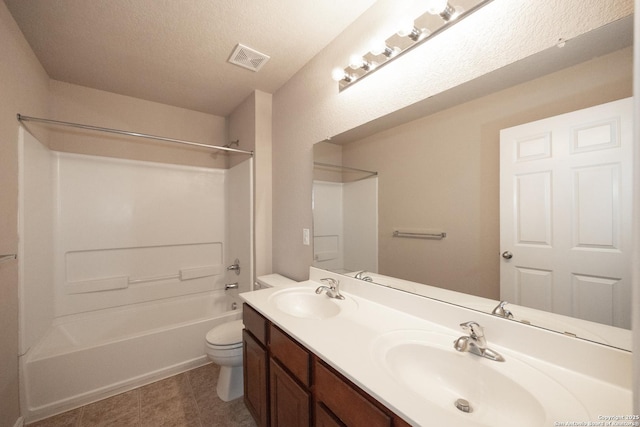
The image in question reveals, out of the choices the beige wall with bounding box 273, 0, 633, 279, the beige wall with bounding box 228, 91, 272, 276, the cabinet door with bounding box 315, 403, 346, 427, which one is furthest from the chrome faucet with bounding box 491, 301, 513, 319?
the beige wall with bounding box 228, 91, 272, 276

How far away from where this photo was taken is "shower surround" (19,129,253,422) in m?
1.62

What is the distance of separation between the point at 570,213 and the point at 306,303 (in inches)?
50.4

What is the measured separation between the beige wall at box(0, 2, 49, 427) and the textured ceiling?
0.54 ft

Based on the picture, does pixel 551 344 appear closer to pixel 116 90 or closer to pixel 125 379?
pixel 125 379

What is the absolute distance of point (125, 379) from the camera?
1.78m

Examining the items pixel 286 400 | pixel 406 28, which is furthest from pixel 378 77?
pixel 286 400

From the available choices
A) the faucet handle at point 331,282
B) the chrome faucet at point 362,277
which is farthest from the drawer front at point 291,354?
the chrome faucet at point 362,277

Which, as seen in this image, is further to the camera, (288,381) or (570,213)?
(288,381)

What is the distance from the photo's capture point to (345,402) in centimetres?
74

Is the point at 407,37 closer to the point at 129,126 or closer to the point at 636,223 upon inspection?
the point at 636,223

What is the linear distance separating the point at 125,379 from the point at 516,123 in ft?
9.34

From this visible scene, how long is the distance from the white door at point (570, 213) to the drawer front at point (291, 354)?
802 millimetres

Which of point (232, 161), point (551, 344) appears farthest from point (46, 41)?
point (551, 344)

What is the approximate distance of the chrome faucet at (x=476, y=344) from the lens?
0.76 m
